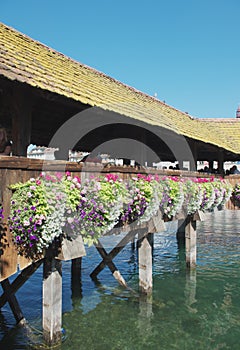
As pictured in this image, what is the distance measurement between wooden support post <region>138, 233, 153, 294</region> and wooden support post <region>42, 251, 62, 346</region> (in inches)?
130

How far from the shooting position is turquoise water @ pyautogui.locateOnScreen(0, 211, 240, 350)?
21.5ft

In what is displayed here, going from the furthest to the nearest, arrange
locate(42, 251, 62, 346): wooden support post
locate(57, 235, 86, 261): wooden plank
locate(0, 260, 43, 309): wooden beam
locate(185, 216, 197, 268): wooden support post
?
locate(185, 216, 197, 268): wooden support post, locate(0, 260, 43, 309): wooden beam, locate(42, 251, 62, 346): wooden support post, locate(57, 235, 86, 261): wooden plank

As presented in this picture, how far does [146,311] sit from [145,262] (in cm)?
111

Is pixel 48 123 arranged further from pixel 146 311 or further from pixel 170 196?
pixel 146 311

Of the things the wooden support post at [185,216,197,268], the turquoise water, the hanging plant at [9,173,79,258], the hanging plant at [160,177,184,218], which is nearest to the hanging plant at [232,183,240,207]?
the turquoise water

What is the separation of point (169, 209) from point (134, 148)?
13.9ft

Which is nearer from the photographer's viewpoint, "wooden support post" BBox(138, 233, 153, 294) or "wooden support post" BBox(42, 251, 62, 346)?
"wooden support post" BBox(42, 251, 62, 346)

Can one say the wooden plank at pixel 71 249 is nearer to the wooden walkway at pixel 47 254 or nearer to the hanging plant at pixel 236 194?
the wooden walkway at pixel 47 254

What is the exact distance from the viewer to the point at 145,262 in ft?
28.2

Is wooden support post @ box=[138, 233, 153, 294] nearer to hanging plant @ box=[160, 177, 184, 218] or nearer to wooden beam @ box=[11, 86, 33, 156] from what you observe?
hanging plant @ box=[160, 177, 184, 218]

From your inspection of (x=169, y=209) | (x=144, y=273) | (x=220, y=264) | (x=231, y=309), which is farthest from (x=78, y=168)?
(x=220, y=264)

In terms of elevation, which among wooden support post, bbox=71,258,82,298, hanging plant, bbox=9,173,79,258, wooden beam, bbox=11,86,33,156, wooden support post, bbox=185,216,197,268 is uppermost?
wooden beam, bbox=11,86,33,156

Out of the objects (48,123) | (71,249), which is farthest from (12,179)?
(48,123)

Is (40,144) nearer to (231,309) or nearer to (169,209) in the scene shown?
(169,209)
